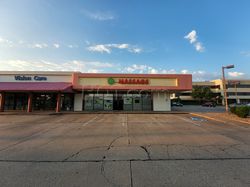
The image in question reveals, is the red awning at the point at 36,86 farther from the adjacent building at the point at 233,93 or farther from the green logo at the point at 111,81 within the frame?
the adjacent building at the point at 233,93

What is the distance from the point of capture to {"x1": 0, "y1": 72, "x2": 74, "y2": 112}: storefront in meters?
22.0

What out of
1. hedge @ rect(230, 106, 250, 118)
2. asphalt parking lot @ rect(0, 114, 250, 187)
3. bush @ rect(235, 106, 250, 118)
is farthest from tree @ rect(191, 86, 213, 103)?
asphalt parking lot @ rect(0, 114, 250, 187)

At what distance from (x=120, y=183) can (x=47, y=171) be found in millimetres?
2041

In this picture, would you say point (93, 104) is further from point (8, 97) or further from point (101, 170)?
point (101, 170)

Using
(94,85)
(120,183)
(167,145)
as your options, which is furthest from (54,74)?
(120,183)

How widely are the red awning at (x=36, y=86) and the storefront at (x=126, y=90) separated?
1771mm

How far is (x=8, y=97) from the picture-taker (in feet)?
82.2

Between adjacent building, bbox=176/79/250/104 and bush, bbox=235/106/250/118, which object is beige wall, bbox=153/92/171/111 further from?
adjacent building, bbox=176/79/250/104

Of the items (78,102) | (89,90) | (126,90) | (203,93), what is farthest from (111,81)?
(203,93)

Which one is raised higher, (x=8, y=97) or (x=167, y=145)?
(x=8, y=97)

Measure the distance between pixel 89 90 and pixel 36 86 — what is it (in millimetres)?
7390

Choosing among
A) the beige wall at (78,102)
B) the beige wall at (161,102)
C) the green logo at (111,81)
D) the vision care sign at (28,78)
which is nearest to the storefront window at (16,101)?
the vision care sign at (28,78)

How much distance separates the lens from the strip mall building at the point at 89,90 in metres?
22.5

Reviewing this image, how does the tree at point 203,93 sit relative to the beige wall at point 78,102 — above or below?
above
